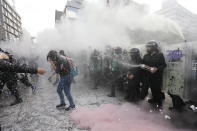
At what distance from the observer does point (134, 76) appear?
642cm

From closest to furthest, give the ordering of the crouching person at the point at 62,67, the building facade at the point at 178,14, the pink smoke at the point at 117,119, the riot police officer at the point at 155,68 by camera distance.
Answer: the pink smoke at the point at 117,119, the riot police officer at the point at 155,68, the crouching person at the point at 62,67, the building facade at the point at 178,14

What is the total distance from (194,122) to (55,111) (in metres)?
3.40

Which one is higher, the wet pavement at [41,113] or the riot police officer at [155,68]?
the riot police officer at [155,68]

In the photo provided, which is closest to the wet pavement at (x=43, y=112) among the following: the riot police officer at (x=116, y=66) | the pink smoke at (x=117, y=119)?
the pink smoke at (x=117, y=119)

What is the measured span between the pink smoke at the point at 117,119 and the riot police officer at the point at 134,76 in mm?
691

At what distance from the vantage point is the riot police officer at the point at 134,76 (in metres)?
6.29

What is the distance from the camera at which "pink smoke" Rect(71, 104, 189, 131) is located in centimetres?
433

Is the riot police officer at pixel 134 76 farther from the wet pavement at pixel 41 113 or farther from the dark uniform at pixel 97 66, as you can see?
the dark uniform at pixel 97 66

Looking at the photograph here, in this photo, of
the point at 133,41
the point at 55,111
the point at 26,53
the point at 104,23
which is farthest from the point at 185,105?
the point at 26,53

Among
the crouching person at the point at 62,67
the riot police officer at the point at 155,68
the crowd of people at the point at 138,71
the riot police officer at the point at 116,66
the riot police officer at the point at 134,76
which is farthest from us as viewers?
the riot police officer at the point at 116,66

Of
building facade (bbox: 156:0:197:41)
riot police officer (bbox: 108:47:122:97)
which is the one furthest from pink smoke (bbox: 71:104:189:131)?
building facade (bbox: 156:0:197:41)

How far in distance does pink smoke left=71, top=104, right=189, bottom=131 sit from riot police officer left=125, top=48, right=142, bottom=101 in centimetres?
69

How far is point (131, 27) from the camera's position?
1177 cm

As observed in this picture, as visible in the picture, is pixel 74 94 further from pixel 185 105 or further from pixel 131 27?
pixel 131 27
